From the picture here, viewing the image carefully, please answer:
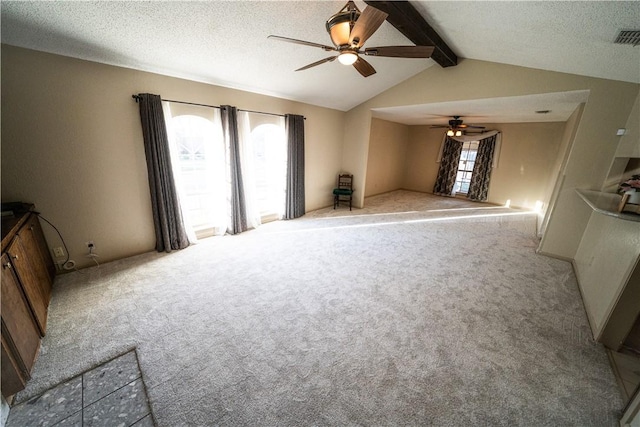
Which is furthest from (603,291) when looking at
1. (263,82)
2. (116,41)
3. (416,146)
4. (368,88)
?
(416,146)

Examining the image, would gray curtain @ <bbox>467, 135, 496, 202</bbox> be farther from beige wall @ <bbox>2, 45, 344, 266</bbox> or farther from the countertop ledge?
beige wall @ <bbox>2, 45, 344, 266</bbox>

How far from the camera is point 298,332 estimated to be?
190 centimetres

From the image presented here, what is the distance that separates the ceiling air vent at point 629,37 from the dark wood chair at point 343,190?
3.95 meters

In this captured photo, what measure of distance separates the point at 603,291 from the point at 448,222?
108 inches

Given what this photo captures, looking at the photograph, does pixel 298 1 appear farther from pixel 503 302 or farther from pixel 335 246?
pixel 503 302

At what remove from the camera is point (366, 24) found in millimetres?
1630

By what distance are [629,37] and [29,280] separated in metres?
5.13

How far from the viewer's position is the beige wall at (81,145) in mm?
2180

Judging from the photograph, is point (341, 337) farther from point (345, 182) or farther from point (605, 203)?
point (345, 182)

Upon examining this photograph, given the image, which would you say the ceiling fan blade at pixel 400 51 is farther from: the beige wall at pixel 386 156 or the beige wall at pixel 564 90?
the beige wall at pixel 386 156

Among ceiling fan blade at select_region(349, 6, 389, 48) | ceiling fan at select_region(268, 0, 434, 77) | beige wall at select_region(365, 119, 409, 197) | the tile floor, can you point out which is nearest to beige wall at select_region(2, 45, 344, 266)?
the tile floor

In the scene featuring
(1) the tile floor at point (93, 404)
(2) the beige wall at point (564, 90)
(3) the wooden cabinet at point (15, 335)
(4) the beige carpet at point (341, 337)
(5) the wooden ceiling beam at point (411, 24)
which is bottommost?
(1) the tile floor at point (93, 404)

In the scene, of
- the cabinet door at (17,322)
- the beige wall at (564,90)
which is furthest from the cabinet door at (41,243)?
the beige wall at (564,90)

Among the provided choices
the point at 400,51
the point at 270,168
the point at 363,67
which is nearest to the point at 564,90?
the point at 400,51
